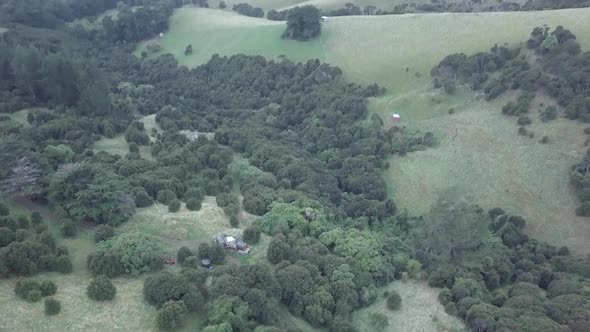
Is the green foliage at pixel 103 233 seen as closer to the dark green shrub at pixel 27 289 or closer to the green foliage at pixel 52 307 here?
the dark green shrub at pixel 27 289

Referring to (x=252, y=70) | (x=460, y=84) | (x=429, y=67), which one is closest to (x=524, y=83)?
(x=460, y=84)

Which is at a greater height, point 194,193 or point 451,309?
point 194,193

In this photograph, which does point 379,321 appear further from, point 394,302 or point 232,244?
point 232,244

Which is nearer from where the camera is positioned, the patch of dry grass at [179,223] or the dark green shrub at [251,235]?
the patch of dry grass at [179,223]

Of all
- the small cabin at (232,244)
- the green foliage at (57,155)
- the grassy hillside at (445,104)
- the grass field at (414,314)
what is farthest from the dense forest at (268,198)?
the grassy hillside at (445,104)

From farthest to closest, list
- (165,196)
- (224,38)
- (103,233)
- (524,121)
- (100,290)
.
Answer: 1. (224,38)
2. (524,121)
3. (165,196)
4. (103,233)
5. (100,290)

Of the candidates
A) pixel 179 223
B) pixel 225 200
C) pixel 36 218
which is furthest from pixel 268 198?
pixel 36 218
